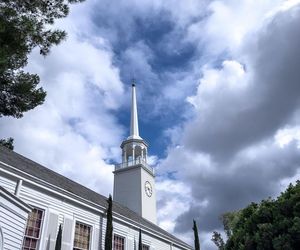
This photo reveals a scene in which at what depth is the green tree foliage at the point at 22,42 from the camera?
11.6 m

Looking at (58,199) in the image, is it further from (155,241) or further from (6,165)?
(155,241)

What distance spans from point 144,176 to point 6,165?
1048 inches

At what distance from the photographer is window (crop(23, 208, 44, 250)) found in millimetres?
16266

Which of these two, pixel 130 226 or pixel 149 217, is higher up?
pixel 149 217

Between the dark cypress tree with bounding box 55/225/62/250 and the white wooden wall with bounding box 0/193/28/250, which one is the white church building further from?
the dark cypress tree with bounding box 55/225/62/250

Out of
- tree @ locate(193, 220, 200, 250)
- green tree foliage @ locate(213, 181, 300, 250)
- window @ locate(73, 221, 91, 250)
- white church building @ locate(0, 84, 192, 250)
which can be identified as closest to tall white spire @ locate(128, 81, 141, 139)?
tree @ locate(193, 220, 200, 250)

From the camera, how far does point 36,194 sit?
681 inches

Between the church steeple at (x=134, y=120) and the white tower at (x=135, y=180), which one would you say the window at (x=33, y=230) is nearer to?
the white tower at (x=135, y=180)

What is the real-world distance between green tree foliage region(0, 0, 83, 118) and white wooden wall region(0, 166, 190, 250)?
4.34 m

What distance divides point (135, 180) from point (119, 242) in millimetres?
17509

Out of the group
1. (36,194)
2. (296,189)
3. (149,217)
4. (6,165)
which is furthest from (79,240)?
(149,217)

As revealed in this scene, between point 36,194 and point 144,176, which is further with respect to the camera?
point 144,176

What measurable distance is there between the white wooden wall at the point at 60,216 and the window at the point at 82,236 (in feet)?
0.82

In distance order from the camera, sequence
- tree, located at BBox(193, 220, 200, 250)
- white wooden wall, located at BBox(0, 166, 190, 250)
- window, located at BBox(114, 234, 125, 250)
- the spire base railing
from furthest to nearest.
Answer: the spire base railing
tree, located at BBox(193, 220, 200, 250)
window, located at BBox(114, 234, 125, 250)
white wooden wall, located at BBox(0, 166, 190, 250)
